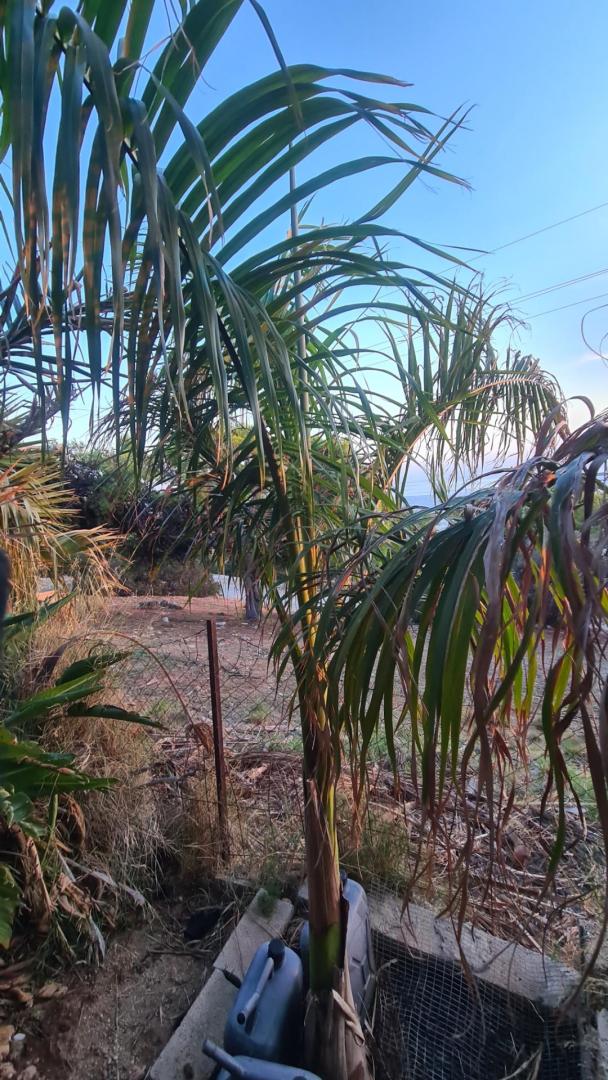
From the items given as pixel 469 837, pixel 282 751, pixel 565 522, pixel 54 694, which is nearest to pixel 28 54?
pixel 565 522

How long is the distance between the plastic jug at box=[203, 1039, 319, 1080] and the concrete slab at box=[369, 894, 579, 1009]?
424 mm

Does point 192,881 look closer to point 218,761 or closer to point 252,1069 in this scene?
point 218,761

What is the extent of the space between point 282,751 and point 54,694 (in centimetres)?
137

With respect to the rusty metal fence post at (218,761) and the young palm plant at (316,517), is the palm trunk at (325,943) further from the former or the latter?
the rusty metal fence post at (218,761)

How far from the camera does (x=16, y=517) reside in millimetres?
2309

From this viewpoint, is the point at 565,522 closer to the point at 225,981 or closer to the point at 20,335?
the point at 20,335

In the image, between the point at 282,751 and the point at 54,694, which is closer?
the point at 54,694

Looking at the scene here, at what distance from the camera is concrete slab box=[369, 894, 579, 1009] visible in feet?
4.48

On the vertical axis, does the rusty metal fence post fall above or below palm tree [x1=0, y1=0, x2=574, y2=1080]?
below

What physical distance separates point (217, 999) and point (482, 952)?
2.50 feet

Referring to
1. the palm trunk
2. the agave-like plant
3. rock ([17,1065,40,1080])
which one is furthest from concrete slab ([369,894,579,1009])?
the agave-like plant

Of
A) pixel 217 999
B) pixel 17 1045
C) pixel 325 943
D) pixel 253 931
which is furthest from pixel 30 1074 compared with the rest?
pixel 325 943

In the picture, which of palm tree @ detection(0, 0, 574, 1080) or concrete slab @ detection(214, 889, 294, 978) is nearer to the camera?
palm tree @ detection(0, 0, 574, 1080)

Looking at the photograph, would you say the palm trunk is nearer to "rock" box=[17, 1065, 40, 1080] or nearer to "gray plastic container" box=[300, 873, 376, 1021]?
"gray plastic container" box=[300, 873, 376, 1021]
